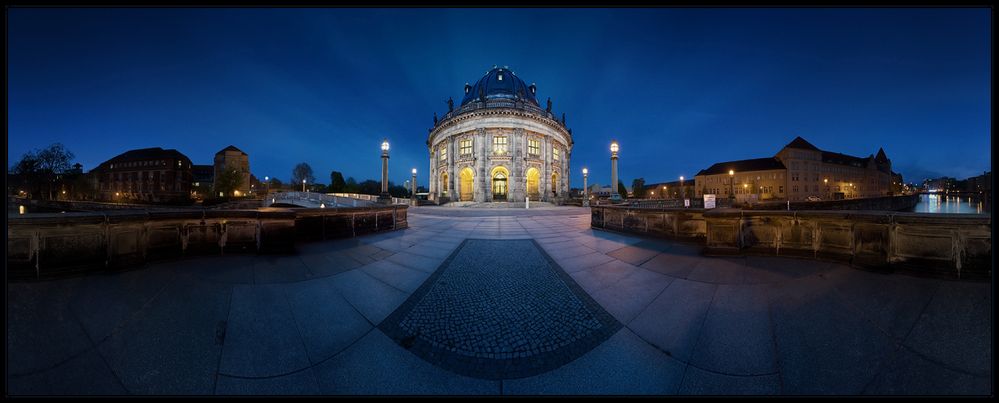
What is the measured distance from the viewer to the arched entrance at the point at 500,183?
34.3 m

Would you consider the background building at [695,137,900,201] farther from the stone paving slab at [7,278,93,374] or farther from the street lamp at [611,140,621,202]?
the stone paving slab at [7,278,93,374]

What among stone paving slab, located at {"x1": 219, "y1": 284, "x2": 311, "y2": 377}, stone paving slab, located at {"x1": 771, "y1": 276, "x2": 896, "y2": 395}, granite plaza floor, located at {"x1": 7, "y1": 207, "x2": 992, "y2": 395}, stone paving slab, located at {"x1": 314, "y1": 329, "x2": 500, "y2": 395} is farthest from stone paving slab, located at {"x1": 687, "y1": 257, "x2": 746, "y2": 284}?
stone paving slab, located at {"x1": 219, "y1": 284, "x2": 311, "y2": 377}

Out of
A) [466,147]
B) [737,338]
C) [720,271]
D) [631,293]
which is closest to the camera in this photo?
[737,338]

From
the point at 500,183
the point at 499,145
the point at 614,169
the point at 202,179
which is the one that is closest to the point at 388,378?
the point at 614,169

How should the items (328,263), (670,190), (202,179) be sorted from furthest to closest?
(670,190) → (202,179) → (328,263)

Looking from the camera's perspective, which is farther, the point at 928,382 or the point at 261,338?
the point at 261,338

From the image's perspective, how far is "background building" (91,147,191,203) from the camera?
158 feet

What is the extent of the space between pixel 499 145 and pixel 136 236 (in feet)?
102

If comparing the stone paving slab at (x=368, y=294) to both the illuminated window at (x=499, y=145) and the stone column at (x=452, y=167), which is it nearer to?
the illuminated window at (x=499, y=145)

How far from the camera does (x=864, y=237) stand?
4.01 meters

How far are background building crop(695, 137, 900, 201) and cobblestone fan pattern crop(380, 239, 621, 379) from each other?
211 ft

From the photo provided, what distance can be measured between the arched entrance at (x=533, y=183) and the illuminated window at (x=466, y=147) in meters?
7.42

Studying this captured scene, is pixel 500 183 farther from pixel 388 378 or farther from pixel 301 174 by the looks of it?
pixel 301 174

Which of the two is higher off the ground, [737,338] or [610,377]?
[737,338]
